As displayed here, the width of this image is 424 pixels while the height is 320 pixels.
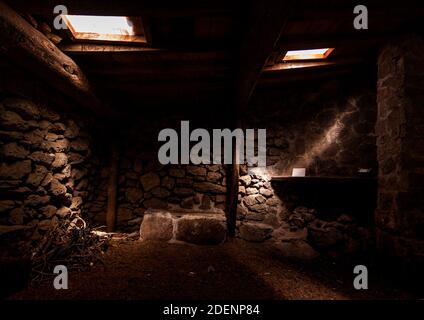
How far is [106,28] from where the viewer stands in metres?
2.38

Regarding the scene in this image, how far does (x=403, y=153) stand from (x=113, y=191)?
4820 mm

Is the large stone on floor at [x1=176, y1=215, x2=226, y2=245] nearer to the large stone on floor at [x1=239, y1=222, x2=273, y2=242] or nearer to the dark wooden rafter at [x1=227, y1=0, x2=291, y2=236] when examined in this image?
the large stone on floor at [x1=239, y1=222, x2=273, y2=242]

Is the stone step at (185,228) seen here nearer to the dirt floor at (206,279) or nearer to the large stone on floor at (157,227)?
the large stone on floor at (157,227)

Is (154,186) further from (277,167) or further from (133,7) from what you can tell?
(133,7)

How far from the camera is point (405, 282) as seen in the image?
7.91 feet

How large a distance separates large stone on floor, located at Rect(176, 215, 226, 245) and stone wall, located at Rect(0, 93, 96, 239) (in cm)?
186

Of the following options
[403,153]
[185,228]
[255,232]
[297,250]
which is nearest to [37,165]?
[185,228]

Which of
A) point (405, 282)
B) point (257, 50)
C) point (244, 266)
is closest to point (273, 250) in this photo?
point (244, 266)

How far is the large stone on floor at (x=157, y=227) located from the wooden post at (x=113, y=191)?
3.25 feet

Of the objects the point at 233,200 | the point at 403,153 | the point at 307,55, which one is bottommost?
the point at 233,200

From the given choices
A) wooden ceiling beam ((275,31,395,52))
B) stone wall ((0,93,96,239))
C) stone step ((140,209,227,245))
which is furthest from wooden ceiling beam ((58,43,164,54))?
stone step ((140,209,227,245))

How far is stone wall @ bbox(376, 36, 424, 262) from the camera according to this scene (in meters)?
2.49

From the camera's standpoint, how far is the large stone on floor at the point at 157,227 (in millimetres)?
3789

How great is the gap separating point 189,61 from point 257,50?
109 cm
